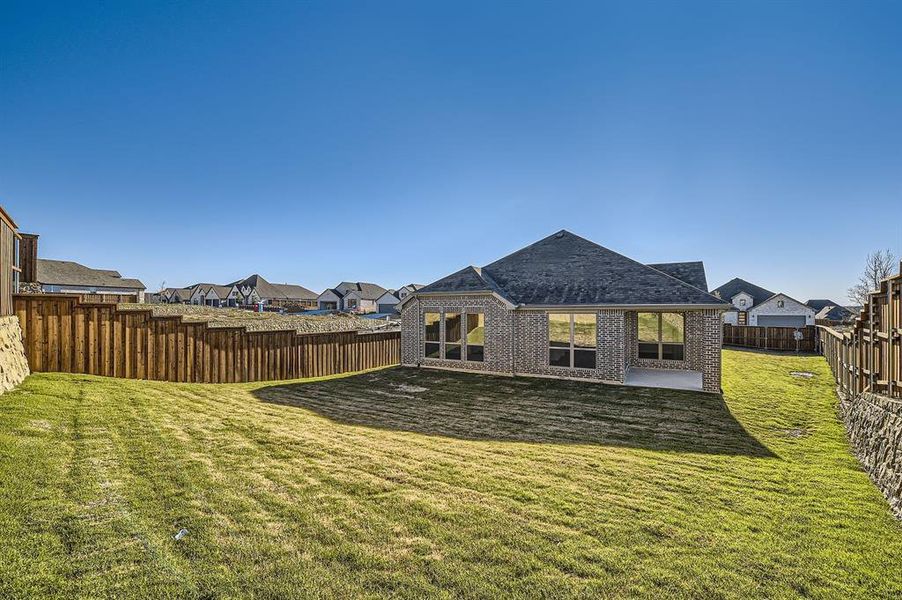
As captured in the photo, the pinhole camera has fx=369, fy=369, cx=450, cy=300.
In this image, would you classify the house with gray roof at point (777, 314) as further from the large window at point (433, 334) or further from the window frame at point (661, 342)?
the large window at point (433, 334)

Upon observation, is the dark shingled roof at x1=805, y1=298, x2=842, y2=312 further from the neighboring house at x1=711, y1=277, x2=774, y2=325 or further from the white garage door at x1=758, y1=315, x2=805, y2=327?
the white garage door at x1=758, y1=315, x2=805, y2=327

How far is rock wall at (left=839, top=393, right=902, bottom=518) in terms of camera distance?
15.8 feet

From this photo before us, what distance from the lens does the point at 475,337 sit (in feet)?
47.6

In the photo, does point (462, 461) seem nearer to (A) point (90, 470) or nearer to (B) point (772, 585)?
(B) point (772, 585)

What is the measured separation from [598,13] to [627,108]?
10.4ft

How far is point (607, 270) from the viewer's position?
14.3 metres

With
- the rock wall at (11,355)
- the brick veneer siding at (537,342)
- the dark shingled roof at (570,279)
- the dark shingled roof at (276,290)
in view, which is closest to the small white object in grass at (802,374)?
the brick veneer siding at (537,342)

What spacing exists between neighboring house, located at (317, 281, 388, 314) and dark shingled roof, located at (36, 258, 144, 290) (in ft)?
93.3

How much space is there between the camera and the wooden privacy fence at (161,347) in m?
8.02

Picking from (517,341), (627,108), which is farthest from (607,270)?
(627,108)

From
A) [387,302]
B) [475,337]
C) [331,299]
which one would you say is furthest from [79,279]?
[475,337]

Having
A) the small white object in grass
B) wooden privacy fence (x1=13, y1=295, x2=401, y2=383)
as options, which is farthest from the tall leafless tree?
wooden privacy fence (x1=13, y1=295, x2=401, y2=383)

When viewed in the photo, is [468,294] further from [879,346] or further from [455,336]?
[879,346]

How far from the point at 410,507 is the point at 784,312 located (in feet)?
148
